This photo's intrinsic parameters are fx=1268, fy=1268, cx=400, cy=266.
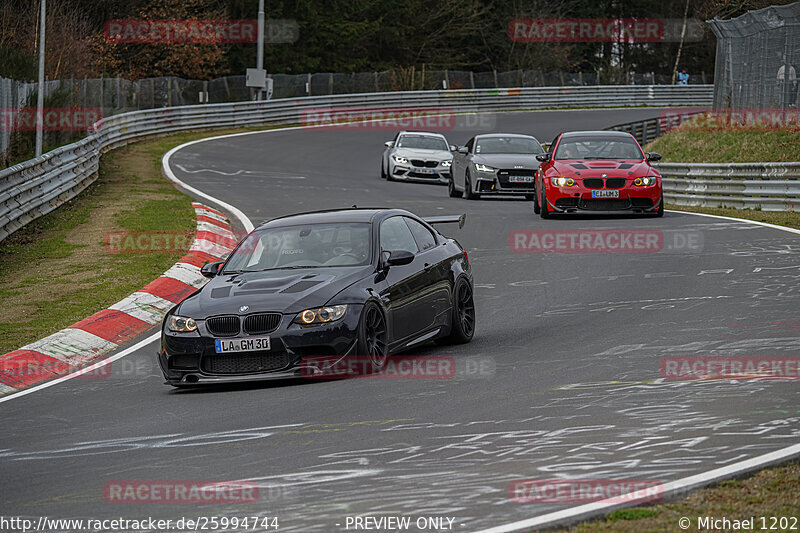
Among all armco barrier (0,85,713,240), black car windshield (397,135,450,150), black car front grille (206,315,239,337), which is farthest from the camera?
black car windshield (397,135,450,150)

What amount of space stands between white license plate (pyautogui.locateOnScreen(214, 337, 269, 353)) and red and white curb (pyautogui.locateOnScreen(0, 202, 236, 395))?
2033mm

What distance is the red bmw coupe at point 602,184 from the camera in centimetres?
2123

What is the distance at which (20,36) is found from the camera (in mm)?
37094

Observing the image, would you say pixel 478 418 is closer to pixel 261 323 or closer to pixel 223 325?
pixel 261 323

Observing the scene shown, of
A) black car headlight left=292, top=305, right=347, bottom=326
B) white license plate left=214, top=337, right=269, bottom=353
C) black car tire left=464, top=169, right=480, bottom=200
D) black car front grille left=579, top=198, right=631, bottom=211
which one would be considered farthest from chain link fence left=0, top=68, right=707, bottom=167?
black car headlight left=292, top=305, right=347, bottom=326

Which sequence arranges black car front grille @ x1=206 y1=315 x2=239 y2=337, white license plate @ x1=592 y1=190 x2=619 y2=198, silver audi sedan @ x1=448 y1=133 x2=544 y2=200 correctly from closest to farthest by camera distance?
black car front grille @ x1=206 y1=315 x2=239 y2=337
white license plate @ x1=592 y1=190 x2=619 y2=198
silver audi sedan @ x1=448 y1=133 x2=544 y2=200

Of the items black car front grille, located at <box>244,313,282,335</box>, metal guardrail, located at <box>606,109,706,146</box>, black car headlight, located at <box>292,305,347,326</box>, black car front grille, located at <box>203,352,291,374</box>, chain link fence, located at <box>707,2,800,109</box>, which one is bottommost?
black car front grille, located at <box>203,352,291,374</box>

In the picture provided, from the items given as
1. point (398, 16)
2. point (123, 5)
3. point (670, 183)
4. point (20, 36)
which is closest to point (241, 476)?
point (670, 183)

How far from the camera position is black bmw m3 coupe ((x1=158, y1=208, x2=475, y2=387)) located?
980 cm

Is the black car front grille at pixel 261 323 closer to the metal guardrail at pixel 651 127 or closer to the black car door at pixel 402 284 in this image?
the black car door at pixel 402 284

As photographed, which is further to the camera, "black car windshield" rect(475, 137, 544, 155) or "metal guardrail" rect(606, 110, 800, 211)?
"black car windshield" rect(475, 137, 544, 155)

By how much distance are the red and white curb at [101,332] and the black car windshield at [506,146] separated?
450 inches

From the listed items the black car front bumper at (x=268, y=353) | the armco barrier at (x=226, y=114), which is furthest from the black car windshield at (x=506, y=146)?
the black car front bumper at (x=268, y=353)

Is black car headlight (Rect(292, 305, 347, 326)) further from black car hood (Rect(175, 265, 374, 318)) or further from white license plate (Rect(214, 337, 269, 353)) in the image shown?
white license plate (Rect(214, 337, 269, 353))
